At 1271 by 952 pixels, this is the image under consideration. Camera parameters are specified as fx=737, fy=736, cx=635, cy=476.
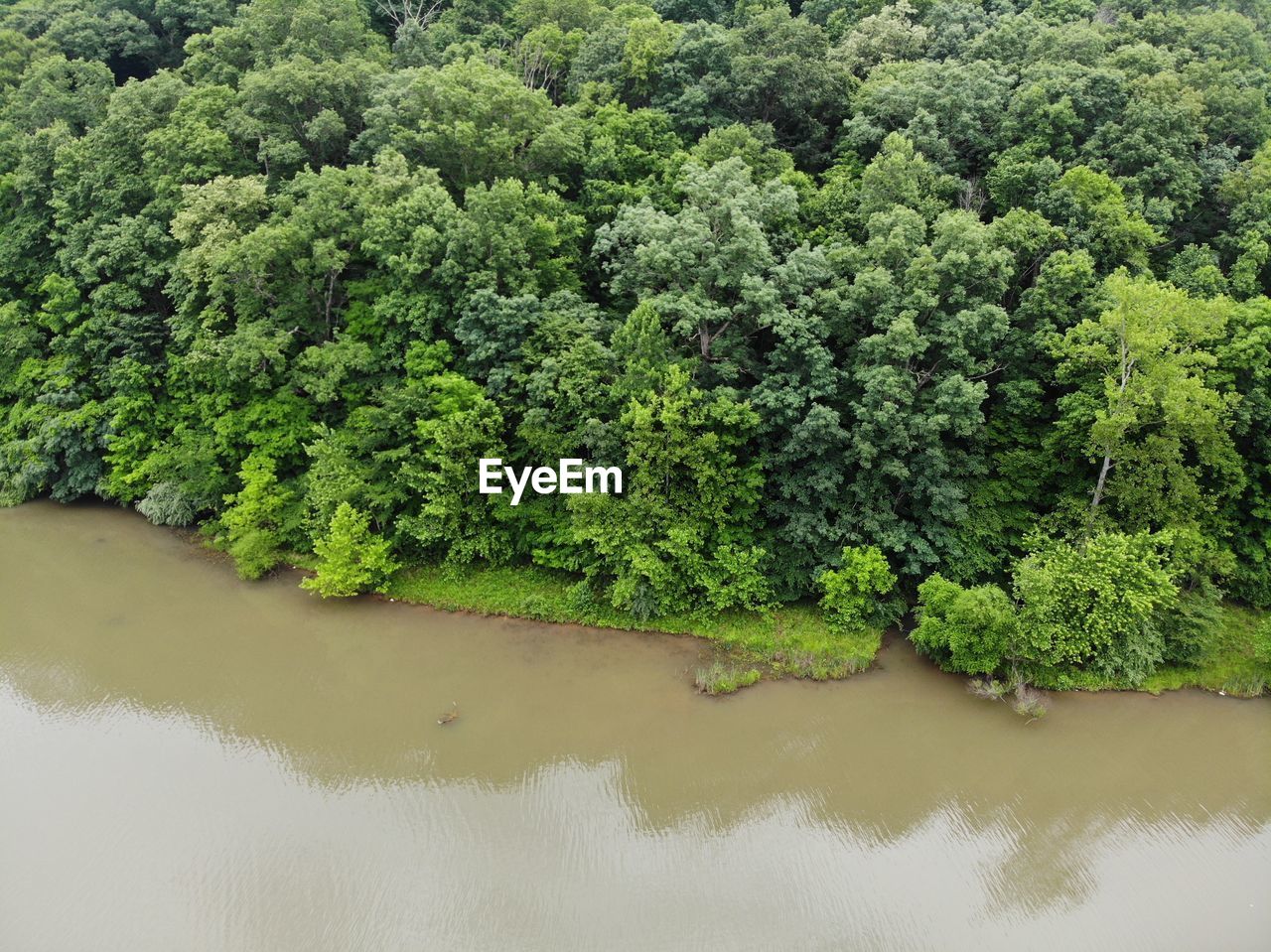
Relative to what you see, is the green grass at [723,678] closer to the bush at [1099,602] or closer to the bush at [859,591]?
the bush at [859,591]

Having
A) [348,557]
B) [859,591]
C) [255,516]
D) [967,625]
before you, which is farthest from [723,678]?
[255,516]

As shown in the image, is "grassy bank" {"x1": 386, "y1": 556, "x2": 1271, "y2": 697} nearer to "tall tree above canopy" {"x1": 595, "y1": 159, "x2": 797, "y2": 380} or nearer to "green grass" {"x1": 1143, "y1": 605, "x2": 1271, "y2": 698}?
"green grass" {"x1": 1143, "y1": 605, "x2": 1271, "y2": 698}

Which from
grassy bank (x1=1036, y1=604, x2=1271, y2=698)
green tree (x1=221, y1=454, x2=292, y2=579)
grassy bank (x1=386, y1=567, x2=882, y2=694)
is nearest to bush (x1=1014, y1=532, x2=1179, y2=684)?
grassy bank (x1=1036, y1=604, x2=1271, y2=698)

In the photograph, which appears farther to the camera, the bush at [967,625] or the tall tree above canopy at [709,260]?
the tall tree above canopy at [709,260]

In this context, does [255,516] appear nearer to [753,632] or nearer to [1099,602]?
[753,632]

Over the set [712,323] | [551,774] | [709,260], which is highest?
[709,260]

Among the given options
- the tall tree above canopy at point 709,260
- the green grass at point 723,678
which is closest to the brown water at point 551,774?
the green grass at point 723,678

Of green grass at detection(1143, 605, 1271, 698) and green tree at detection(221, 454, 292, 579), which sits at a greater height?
green tree at detection(221, 454, 292, 579)
